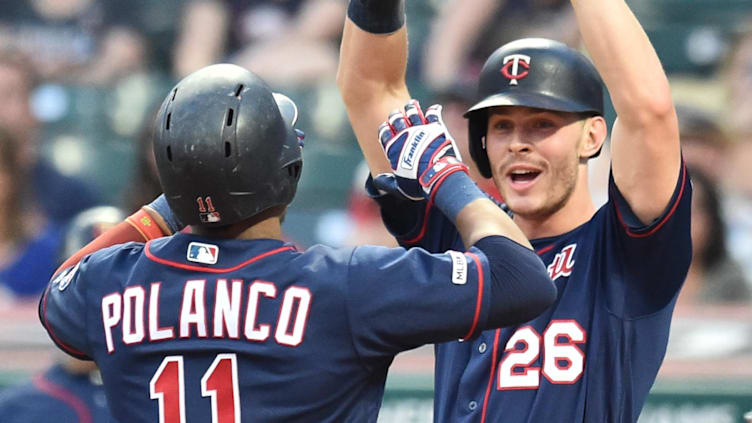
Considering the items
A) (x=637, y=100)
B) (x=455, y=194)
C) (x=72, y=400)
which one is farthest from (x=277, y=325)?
(x=72, y=400)

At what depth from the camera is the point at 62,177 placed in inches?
258

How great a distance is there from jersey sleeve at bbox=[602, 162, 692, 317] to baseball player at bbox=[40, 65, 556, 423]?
46cm

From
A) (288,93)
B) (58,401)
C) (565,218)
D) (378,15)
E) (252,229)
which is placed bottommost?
(58,401)

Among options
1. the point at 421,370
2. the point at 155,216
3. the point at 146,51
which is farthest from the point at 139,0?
the point at 155,216

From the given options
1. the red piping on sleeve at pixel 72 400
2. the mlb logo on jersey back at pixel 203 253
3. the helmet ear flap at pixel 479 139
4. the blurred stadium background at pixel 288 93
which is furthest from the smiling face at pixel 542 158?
the blurred stadium background at pixel 288 93

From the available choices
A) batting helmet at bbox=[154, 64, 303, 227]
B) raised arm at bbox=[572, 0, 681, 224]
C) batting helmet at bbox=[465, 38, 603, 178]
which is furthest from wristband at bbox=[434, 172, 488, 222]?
batting helmet at bbox=[465, 38, 603, 178]

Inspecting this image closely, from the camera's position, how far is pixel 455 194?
2.35 metres

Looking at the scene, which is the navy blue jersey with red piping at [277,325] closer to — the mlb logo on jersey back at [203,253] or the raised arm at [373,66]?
the mlb logo on jersey back at [203,253]

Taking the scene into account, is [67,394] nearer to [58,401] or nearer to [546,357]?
[58,401]

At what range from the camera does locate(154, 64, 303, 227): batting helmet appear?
224cm

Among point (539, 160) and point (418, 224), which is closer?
point (539, 160)

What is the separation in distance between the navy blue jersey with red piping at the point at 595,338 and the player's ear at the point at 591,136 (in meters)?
0.21

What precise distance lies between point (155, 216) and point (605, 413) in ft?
3.68

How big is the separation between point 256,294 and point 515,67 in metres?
1.07
